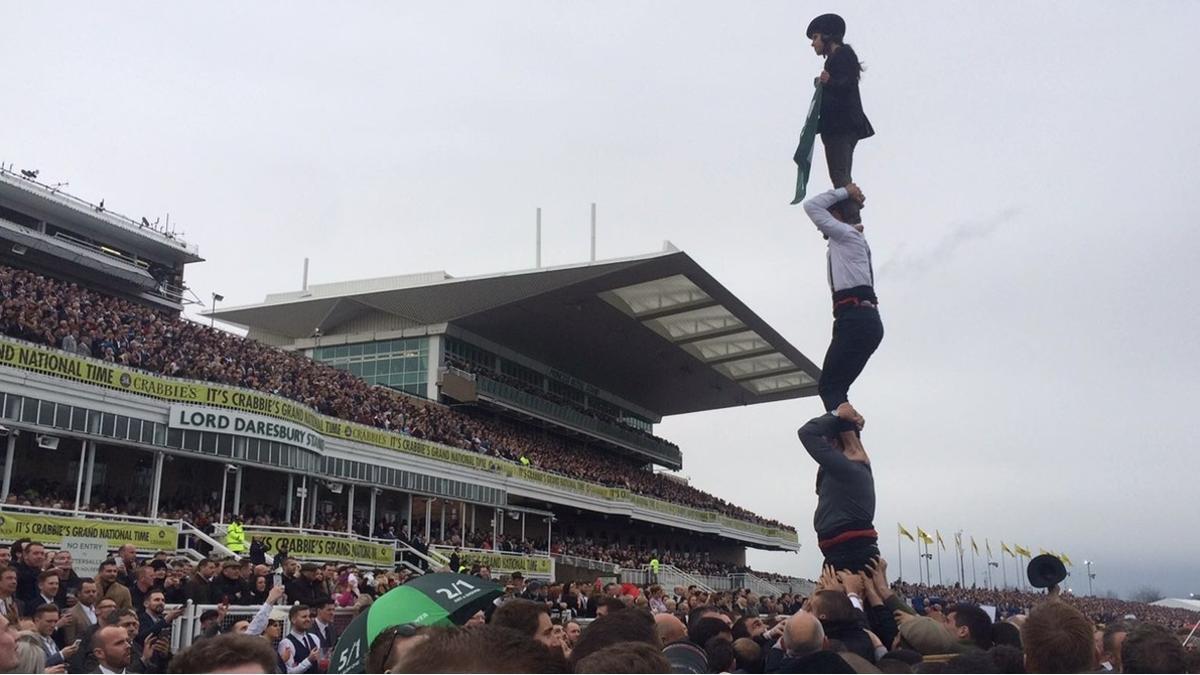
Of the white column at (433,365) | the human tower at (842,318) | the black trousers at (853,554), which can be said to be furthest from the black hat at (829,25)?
the white column at (433,365)

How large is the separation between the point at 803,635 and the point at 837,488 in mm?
4783

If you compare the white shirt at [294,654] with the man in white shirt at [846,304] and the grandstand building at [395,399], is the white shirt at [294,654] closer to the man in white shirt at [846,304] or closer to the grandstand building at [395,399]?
the man in white shirt at [846,304]

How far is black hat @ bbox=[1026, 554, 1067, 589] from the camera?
9.29 m

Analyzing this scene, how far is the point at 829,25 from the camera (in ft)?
36.0

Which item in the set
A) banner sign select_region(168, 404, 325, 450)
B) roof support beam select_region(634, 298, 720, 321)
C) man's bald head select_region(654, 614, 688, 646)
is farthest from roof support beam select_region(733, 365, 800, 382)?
man's bald head select_region(654, 614, 688, 646)

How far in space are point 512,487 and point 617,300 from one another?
1113 cm

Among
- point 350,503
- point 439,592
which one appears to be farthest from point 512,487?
point 439,592

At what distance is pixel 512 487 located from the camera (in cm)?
4128

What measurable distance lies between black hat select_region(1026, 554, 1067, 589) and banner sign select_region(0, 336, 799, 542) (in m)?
21.3

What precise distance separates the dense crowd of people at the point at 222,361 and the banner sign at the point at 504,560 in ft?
19.3

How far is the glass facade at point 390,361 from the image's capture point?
49.7m

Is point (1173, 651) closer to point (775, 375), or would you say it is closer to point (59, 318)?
point (59, 318)

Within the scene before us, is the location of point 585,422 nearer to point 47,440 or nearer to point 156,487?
point 156,487

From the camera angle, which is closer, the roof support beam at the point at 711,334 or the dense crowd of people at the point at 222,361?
the dense crowd of people at the point at 222,361
